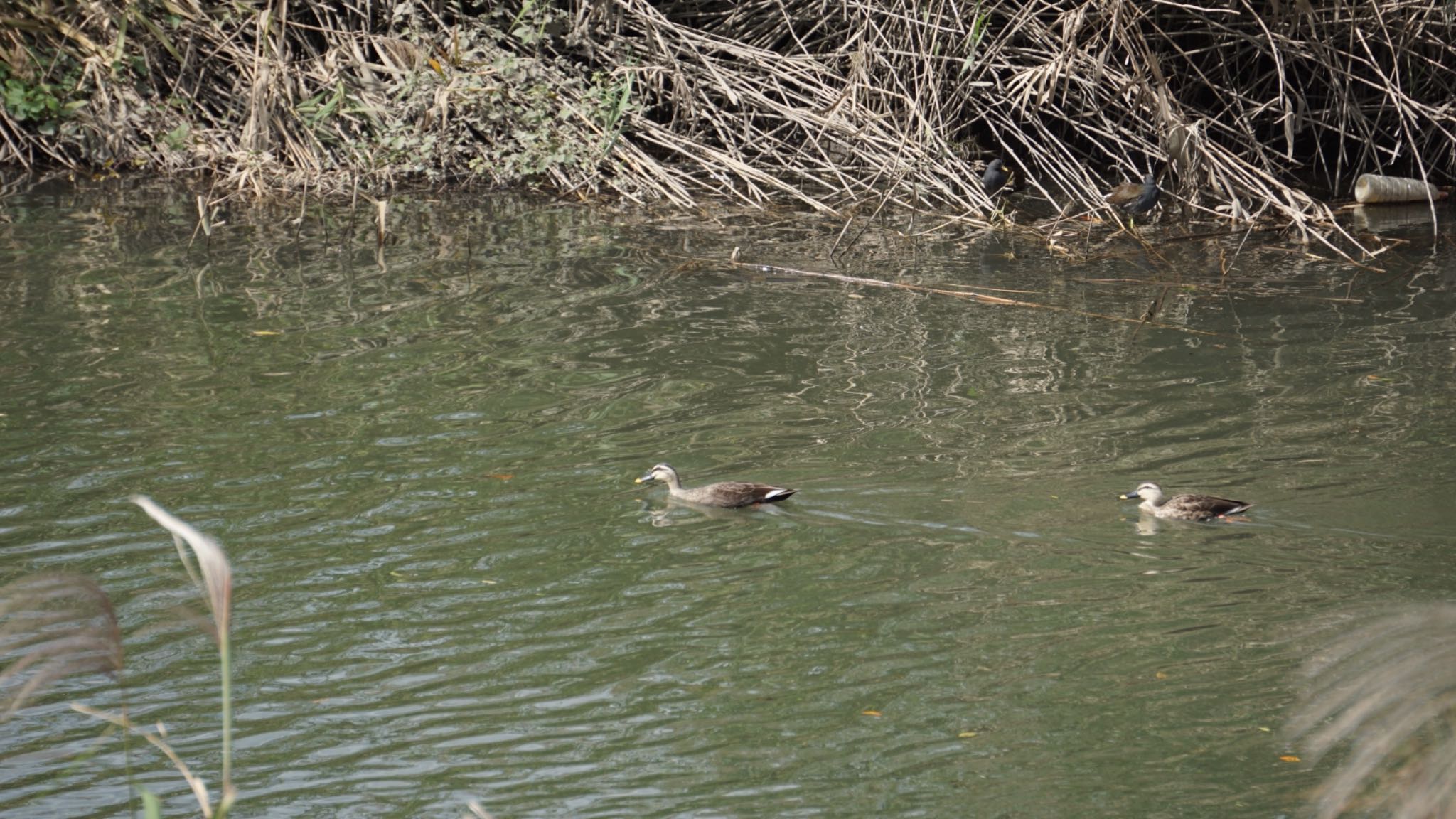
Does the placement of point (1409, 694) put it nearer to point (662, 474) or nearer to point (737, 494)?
point (737, 494)

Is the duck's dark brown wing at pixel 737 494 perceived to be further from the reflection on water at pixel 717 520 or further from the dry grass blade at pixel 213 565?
the dry grass blade at pixel 213 565

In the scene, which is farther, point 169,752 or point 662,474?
point 662,474

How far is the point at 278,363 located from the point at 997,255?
6.39 m

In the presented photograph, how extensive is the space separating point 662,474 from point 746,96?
900 centimetres

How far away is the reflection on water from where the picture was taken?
5.03 meters

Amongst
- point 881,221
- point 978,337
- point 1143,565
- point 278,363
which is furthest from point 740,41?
point 1143,565

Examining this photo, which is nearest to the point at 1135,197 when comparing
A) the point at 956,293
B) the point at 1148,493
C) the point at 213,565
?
the point at 956,293

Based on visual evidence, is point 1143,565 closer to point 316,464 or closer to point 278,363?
point 316,464

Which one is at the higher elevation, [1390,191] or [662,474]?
[1390,191]

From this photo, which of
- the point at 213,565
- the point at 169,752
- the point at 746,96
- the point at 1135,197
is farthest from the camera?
the point at 746,96

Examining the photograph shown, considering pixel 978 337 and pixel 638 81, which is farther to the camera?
pixel 638 81

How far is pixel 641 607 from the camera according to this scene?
6238 millimetres

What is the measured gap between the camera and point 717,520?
723cm

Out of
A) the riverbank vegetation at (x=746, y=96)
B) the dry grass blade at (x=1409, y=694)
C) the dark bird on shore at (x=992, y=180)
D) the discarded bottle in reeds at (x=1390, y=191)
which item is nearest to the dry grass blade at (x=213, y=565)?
the dry grass blade at (x=1409, y=694)
